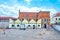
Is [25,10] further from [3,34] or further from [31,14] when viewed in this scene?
[3,34]

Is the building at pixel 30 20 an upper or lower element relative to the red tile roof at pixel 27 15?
lower

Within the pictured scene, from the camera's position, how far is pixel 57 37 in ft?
8.42

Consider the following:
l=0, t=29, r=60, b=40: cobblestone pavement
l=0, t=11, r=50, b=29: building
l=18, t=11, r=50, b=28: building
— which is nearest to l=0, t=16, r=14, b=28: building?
l=0, t=11, r=50, b=29: building

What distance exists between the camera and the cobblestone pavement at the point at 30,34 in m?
2.54

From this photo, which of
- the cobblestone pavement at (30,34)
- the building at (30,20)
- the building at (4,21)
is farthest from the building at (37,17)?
the building at (4,21)

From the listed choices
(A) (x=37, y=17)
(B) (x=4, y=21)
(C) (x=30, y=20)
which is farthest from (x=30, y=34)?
(B) (x=4, y=21)

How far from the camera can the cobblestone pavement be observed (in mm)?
2541

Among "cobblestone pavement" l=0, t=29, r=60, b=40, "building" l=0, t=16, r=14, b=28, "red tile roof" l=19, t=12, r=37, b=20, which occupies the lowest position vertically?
"cobblestone pavement" l=0, t=29, r=60, b=40

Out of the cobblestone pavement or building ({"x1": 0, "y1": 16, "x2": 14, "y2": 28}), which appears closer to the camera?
building ({"x1": 0, "y1": 16, "x2": 14, "y2": 28})

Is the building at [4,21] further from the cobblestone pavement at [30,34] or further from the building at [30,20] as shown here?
the cobblestone pavement at [30,34]

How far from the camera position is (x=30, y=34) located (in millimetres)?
2598

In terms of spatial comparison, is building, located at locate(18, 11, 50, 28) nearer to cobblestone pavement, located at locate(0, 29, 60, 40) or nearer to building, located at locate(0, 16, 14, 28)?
cobblestone pavement, located at locate(0, 29, 60, 40)

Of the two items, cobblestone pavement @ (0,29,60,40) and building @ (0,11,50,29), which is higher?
building @ (0,11,50,29)

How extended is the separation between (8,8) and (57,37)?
4.97ft
